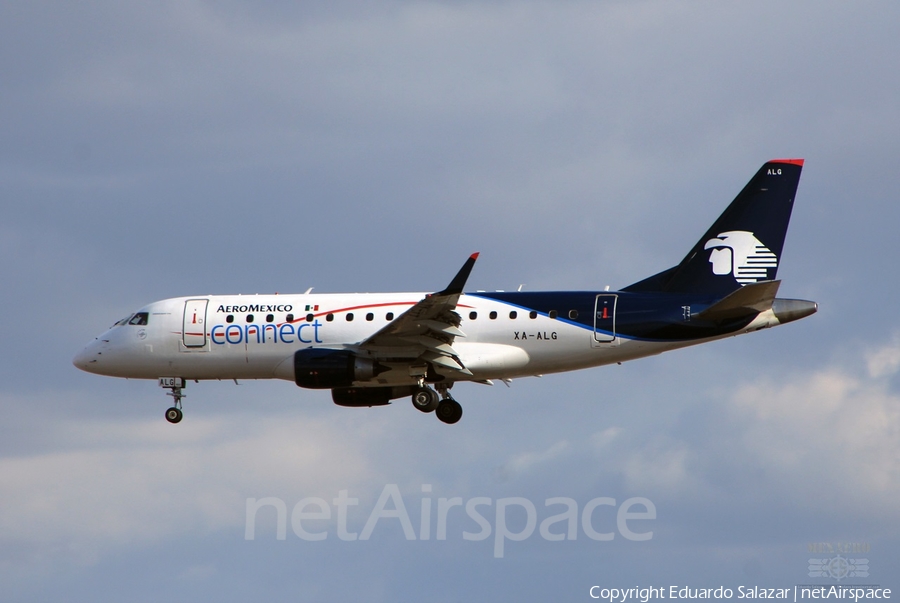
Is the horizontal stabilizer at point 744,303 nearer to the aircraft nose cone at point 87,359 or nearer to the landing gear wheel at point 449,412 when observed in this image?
the landing gear wheel at point 449,412

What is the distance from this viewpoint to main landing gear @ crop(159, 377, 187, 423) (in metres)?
48.4

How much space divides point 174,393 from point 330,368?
25.1ft

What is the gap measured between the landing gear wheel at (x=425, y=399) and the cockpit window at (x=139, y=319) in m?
10.8

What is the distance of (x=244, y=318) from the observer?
47.2 metres

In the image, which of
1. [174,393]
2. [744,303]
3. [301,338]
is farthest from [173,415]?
[744,303]

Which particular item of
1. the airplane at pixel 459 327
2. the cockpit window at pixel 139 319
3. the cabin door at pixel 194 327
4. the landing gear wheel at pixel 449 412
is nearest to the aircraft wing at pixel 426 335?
the airplane at pixel 459 327

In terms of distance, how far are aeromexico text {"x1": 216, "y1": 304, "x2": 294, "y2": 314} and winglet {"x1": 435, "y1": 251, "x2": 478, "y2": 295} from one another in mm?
8200

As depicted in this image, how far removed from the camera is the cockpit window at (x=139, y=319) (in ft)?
160

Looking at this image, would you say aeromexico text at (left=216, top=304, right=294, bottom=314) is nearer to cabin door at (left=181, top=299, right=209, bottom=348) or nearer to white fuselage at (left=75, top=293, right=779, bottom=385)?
white fuselage at (left=75, top=293, right=779, bottom=385)

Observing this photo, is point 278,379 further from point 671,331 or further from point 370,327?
point 671,331

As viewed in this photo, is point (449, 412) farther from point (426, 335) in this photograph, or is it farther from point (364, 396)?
point (426, 335)

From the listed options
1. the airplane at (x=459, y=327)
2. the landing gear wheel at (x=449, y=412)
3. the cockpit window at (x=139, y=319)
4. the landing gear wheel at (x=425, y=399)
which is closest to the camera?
the airplane at (x=459, y=327)

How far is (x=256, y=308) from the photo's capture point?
47469 mm

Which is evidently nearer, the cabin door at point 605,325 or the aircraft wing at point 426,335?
the aircraft wing at point 426,335
